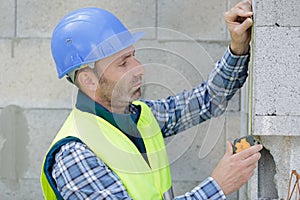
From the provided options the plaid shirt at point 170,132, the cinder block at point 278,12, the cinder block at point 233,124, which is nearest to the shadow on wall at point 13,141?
the cinder block at point 233,124

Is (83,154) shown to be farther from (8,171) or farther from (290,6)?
(8,171)

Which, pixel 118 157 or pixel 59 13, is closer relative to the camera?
pixel 118 157

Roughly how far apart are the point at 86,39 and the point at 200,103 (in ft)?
2.35

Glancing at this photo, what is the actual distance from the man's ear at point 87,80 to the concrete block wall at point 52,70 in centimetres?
174

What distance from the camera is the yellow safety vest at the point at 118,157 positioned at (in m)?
2.81

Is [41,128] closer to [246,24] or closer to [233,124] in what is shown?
[233,124]

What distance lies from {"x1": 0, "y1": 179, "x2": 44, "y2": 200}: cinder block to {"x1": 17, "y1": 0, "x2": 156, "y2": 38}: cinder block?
1059 millimetres

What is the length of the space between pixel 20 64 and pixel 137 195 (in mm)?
2341

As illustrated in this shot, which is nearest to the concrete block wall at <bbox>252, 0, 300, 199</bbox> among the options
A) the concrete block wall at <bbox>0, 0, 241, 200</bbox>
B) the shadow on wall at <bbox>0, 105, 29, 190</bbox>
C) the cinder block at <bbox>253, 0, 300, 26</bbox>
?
the cinder block at <bbox>253, 0, 300, 26</bbox>

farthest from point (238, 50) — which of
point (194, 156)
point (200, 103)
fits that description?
point (194, 156)

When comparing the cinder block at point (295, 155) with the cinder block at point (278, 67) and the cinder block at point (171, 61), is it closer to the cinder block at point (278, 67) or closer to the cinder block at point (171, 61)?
the cinder block at point (278, 67)

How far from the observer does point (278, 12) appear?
10.1 feet

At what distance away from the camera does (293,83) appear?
10.2ft

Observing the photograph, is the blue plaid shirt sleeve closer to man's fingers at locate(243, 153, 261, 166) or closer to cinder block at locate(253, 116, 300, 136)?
cinder block at locate(253, 116, 300, 136)
